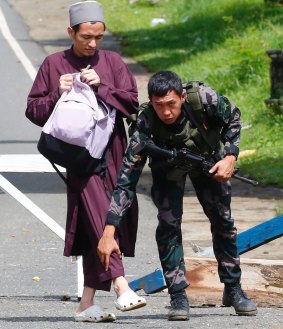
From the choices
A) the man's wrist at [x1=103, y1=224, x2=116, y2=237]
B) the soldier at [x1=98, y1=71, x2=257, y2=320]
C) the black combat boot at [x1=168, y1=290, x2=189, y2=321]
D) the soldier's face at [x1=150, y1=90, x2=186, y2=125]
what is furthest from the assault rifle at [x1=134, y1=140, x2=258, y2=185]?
the black combat boot at [x1=168, y1=290, x2=189, y2=321]

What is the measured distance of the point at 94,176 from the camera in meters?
7.71

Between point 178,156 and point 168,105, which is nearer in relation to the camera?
point 168,105

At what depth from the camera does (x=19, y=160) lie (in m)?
13.4

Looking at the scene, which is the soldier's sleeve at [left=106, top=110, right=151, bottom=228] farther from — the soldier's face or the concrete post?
the concrete post

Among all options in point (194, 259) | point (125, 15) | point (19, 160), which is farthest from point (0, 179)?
point (125, 15)

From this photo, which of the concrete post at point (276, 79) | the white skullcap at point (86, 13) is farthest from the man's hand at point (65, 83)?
the concrete post at point (276, 79)

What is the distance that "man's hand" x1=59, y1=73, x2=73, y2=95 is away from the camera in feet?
24.8

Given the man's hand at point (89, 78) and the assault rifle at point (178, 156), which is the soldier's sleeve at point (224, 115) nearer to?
the assault rifle at point (178, 156)

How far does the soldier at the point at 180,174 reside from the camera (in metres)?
7.38

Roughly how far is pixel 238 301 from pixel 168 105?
1274 millimetres

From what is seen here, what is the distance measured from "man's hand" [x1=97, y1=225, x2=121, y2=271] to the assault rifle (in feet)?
1.49

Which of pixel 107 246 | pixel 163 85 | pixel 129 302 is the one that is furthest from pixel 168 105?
pixel 129 302

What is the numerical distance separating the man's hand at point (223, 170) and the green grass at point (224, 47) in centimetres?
662

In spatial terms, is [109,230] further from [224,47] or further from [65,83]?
[224,47]
